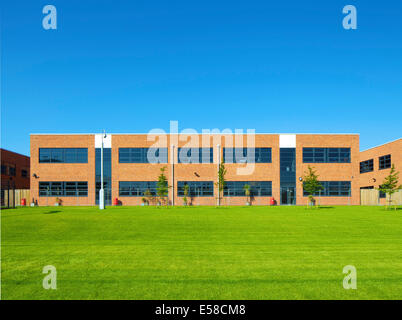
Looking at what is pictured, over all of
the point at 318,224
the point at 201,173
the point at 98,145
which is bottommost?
the point at 318,224

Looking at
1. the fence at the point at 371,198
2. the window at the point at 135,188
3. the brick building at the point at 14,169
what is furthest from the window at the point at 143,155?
the fence at the point at 371,198

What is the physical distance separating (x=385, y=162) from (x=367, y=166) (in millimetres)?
6848

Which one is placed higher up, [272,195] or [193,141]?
[193,141]

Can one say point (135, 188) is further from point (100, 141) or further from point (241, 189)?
point (241, 189)

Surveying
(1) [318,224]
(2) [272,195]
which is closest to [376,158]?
(2) [272,195]

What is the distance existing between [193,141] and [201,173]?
175 inches

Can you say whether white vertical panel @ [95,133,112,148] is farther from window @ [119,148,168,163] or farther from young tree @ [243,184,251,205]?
young tree @ [243,184,251,205]

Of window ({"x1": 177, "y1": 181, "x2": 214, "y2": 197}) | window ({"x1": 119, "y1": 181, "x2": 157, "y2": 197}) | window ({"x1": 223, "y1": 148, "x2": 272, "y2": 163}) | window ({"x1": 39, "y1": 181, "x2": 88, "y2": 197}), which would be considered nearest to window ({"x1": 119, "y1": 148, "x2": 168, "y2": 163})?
window ({"x1": 119, "y1": 181, "x2": 157, "y2": 197})

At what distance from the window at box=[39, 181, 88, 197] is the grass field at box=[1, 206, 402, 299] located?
26820 mm

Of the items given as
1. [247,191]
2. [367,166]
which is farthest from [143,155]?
[367,166]
